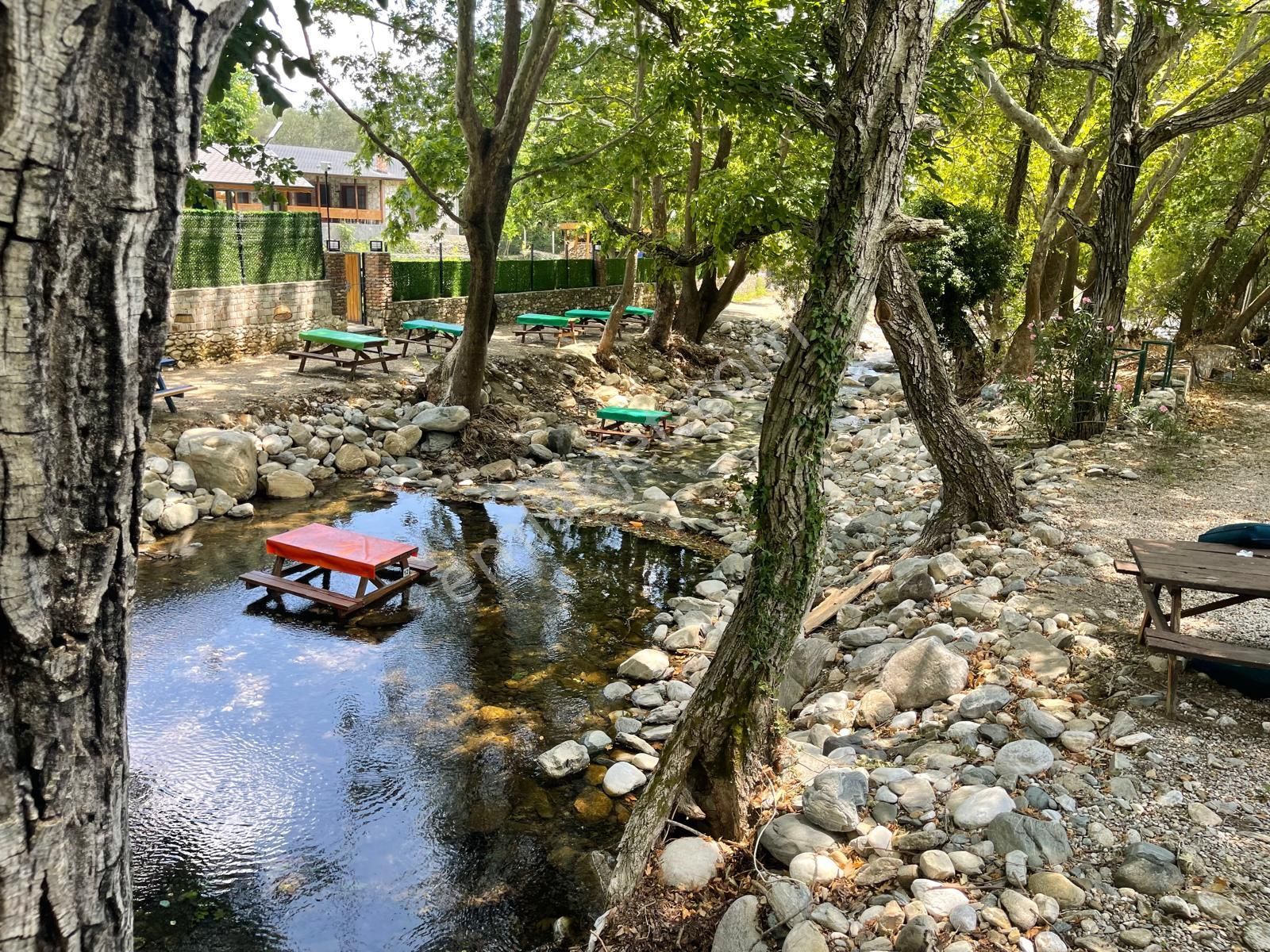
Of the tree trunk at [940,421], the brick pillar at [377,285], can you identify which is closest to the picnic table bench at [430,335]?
the brick pillar at [377,285]

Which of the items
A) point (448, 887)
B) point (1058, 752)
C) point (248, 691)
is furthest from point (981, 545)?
point (248, 691)

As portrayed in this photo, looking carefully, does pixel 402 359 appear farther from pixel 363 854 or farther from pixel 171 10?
pixel 171 10

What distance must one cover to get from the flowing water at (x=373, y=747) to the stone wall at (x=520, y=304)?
9.30 m

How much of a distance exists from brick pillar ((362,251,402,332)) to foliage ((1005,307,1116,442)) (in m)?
11.8

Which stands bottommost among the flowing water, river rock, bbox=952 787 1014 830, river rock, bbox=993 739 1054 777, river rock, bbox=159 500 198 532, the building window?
the flowing water

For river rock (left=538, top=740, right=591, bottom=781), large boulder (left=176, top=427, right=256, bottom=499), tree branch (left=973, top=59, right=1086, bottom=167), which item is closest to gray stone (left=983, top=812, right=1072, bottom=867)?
river rock (left=538, top=740, right=591, bottom=781)

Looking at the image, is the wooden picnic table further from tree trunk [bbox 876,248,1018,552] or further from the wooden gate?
the wooden gate

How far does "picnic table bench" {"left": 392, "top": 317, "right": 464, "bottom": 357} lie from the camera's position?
50.7 feet

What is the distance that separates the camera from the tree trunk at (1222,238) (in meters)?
12.5

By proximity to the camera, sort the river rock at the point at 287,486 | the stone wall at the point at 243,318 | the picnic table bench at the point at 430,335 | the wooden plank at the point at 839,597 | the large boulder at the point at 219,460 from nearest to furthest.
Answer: the wooden plank at the point at 839,597 < the large boulder at the point at 219,460 < the river rock at the point at 287,486 < the stone wall at the point at 243,318 < the picnic table bench at the point at 430,335

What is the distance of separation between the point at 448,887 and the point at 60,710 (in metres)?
3.46

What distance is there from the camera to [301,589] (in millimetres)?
7559

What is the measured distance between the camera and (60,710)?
1547mm

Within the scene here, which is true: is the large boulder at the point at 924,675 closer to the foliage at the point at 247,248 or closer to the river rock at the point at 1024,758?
the river rock at the point at 1024,758
